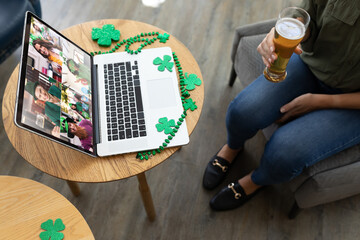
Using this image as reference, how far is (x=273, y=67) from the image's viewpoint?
1110 millimetres

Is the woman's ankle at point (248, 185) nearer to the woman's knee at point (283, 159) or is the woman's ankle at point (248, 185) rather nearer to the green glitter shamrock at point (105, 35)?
the woman's knee at point (283, 159)

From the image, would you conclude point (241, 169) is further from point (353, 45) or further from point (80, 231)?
point (80, 231)

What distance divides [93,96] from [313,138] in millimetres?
806

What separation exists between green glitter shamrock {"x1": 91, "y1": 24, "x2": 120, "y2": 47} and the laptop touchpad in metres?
0.26

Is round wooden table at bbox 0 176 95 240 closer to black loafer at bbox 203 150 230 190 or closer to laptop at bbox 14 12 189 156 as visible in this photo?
laptop at bbox 14 12 189 156

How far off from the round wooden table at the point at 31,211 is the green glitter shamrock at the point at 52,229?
0.04ft

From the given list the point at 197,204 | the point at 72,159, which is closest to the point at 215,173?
the point at 197,204

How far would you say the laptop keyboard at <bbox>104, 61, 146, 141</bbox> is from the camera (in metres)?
1.07

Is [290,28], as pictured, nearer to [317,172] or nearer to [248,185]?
[317,172]

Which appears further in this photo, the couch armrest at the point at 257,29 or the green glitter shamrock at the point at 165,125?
the couch armrest at the point at 257,29

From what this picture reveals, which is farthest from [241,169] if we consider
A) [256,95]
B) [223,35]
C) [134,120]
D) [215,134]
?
[223,35]

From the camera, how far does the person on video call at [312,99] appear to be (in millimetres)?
1062

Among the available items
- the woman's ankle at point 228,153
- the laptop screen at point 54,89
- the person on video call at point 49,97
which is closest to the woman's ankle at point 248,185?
the woman's ankle at point 228,153

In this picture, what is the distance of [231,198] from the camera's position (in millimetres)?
1479
